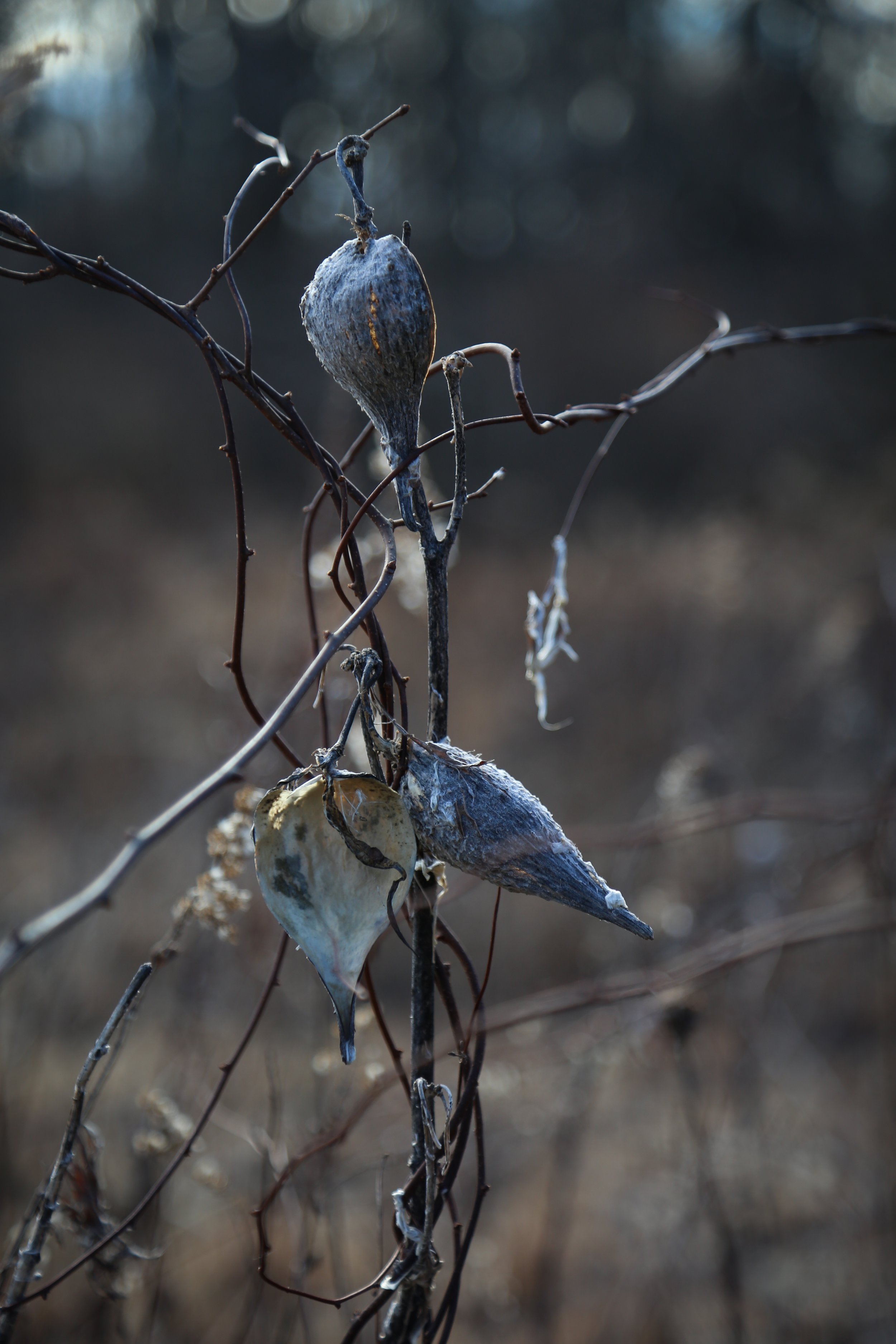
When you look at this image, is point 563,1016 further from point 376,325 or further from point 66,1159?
point 376,325

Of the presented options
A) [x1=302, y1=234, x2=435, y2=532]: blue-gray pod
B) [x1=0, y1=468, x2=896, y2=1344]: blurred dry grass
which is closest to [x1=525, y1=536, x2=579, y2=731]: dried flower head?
[x1=302, y1=234, x2=435, y2=532]: blue-gray pod

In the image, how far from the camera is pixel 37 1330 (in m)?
0.79

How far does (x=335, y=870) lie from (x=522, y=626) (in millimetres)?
2675

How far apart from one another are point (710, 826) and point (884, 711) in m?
0.33

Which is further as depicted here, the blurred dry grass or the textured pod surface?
the blurred dry grass

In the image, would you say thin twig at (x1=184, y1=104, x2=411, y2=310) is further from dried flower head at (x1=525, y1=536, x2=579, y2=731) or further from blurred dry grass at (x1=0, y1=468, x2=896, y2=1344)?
blurred dry grass at (x1=0, y1=468, x2=896, y2=1344)

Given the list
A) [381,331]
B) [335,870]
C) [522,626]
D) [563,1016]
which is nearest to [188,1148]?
[335,870]

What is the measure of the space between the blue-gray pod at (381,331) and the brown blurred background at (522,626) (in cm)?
14

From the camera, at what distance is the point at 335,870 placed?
0.70 feet

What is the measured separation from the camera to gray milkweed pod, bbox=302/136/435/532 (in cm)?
23

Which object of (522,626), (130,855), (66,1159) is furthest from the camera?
(522,626)

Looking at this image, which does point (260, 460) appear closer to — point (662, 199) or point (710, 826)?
point (662, 199)

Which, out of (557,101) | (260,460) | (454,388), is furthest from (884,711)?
(557,101)

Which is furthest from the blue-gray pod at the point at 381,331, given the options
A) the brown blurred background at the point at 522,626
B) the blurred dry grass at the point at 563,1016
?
the blurred dry grass at the point at 563,1016
